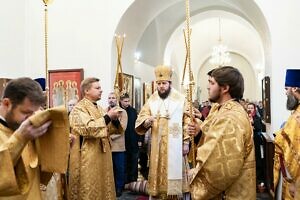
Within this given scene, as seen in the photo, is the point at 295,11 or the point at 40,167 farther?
the point at 295,11

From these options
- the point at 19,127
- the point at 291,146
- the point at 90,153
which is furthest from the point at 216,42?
the point at 19,127

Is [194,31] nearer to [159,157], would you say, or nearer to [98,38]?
[98,38]

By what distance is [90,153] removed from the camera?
4.30 metres

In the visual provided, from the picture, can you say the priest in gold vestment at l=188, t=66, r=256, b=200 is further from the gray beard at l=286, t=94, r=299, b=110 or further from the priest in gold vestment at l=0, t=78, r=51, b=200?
the priest in gold vestment at l=0, t=78, r=51, b=200

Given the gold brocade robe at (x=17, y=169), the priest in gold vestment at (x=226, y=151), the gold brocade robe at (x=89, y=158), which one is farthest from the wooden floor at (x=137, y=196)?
the gold brocade robe at (x=17, y=169)

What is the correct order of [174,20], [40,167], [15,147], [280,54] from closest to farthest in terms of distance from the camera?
[15,147] → [40,167] → [280,54] → [174,20]

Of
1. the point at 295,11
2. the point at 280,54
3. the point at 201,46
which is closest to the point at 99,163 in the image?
the point at 280,54

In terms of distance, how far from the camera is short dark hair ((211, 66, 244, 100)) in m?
2.76

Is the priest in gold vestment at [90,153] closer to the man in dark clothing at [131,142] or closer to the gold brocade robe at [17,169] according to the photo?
the gold brocade robe at [17,169]

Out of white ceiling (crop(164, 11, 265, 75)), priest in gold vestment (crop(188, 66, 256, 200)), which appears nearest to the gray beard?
priest in gold vestment (crop(188, 66, 256, 200))

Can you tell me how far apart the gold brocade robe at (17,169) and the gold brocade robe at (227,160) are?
1.07 meters

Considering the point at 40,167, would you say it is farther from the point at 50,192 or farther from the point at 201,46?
the point at 201,46

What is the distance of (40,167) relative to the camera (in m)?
2.10

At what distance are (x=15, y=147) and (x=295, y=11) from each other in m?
5.08
